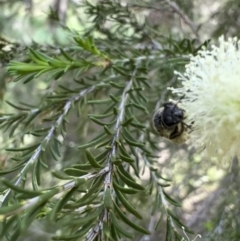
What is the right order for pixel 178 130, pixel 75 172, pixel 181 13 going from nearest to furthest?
pixel 75 172, pixel 178 130, pixel 181 13

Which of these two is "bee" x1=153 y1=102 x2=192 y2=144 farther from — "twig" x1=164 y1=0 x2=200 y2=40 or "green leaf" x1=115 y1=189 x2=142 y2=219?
"twig" x1=164 y1=0 x2=200 y2=40

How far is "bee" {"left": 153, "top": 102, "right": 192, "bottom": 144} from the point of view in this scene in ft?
1.39

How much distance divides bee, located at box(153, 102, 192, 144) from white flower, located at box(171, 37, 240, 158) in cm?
1

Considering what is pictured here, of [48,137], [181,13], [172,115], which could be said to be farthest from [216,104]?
[181,13]

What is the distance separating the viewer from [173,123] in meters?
0.42

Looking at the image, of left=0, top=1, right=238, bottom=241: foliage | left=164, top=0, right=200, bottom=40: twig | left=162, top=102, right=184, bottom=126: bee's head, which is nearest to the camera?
left=0, top=1, right=238, bottom=241: foliage

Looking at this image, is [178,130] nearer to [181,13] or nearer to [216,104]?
[216,104]

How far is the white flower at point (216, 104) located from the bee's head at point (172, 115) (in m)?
0.01

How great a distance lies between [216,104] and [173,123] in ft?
0.19

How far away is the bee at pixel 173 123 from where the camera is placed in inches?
16.6

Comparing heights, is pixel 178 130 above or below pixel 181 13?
below

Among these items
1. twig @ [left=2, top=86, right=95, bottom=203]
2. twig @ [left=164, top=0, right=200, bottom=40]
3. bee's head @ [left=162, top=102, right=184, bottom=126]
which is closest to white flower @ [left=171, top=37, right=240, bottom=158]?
bee's head @ [left=162, top=102, right=184, bottom=126]

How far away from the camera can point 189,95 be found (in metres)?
0.41

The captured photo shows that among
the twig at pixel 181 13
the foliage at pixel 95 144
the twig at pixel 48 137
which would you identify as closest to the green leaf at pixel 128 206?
the foliage at pixel 95 144
